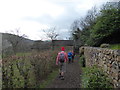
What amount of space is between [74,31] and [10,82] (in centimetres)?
3385

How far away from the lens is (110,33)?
9.34 m

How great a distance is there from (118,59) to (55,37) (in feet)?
111

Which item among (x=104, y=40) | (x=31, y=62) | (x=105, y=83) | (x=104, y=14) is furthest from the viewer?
(x=104, y=40)

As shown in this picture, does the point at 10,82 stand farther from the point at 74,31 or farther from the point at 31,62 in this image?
the point at 74,31

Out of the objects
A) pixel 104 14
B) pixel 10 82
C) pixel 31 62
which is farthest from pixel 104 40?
pixel 10 82

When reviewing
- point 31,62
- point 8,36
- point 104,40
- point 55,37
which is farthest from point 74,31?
point 31,62

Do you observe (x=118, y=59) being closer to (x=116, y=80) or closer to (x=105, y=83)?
(x=116, y=80)

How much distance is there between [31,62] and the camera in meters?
5.31

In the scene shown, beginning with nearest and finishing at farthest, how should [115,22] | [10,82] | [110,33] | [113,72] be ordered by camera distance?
[113,72] → [10,82] → [115,22] → [110,33]

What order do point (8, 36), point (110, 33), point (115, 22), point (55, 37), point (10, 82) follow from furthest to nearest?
point (55, 37)
point (8, 36)
point (110, 33)
point (115, 22)
point (10, 82)

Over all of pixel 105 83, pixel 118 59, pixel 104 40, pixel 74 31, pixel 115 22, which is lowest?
pixel 105 83

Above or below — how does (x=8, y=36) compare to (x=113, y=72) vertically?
above

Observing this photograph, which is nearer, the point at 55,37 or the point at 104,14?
the point at 104,14

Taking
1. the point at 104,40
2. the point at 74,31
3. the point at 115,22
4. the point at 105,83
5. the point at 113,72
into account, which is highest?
the point at 74,31
